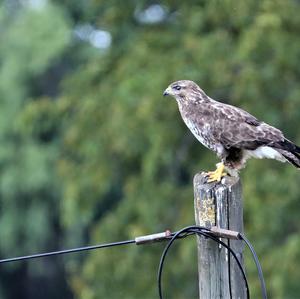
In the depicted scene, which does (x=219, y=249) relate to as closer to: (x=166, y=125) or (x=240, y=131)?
(x=240, y=131)

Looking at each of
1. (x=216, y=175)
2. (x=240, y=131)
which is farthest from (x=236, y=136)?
(x=216, y=175)

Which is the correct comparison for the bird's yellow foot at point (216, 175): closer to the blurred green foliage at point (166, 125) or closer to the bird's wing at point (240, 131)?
the bird's wing at point (240, 131)

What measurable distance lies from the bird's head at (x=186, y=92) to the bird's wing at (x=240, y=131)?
13.5 inches

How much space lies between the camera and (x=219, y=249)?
4.52m

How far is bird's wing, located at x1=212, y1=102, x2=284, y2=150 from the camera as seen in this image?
245 inches

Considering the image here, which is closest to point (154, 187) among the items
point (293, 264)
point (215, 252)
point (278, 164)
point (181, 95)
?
point (278, 164)

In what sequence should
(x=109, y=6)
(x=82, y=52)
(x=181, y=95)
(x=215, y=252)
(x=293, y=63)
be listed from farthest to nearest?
1. (x=82, y=52)
2. (x=109, y=6)
3. (x=293, y=63)
4. (x=181, y=95)
5. (x=215, y=252)

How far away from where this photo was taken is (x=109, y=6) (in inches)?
504

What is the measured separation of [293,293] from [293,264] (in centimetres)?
33

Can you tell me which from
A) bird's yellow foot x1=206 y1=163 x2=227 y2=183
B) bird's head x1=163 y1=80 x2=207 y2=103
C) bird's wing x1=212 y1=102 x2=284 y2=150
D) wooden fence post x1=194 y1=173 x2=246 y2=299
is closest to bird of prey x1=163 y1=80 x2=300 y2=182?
bird's wing x1=212 y1=102 x2=284 y2=150

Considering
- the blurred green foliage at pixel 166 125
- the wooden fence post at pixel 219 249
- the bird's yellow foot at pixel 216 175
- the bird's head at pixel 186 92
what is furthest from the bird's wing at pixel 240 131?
the blurred green foliage at pixel 166 125

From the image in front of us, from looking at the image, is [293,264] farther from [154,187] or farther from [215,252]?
[215,252]

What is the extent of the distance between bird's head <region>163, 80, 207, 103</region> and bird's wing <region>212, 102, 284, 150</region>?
13.5 inches

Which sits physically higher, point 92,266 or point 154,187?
point 154,187
